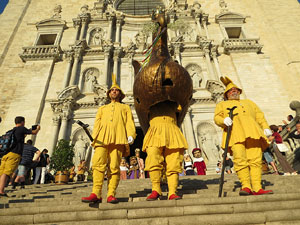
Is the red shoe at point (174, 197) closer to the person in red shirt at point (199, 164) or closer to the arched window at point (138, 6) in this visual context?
the person in red shirt at point (199, 164)

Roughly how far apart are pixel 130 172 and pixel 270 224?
638cm

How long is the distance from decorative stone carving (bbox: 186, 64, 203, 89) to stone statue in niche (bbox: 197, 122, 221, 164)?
2.74 meters

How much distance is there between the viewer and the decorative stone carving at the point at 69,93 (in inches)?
449

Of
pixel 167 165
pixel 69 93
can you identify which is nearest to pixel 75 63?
pixel 69 93

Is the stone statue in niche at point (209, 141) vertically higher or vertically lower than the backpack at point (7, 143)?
higher

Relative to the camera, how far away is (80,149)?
10484 millimetres

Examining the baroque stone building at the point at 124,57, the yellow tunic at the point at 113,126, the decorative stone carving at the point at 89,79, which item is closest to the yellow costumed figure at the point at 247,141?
the yellow tunic at the point at 113,126

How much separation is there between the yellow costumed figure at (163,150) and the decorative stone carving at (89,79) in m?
9.93

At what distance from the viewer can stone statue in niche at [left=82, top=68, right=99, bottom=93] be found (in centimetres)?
1292

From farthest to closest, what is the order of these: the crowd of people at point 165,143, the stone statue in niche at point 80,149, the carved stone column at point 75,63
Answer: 1. the carved stone column at point 75,63
2. the stone statue in niche at point 80,149
3. the crowd of people at point 165,143

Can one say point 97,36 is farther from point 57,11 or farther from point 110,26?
point 57,11

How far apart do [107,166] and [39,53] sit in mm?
13738

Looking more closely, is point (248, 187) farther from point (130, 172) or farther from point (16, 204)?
point (130, 172)

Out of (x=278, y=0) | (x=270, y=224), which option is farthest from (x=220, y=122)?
(x=278, y=0)
